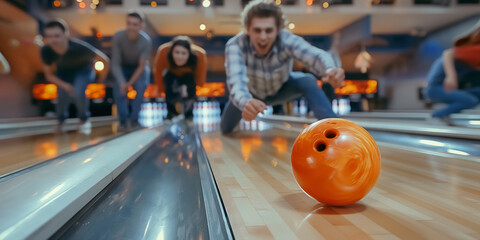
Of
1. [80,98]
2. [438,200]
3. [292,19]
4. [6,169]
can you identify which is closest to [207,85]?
[292,19]

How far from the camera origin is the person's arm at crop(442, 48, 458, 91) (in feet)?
10.6

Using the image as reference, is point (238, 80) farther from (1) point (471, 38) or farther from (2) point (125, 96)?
(1) point (471, 38)

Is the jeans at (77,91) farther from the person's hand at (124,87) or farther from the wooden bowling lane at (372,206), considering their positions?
the wooden bowling lane at (372,206)

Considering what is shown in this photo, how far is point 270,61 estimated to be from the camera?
250cm

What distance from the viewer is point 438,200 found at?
98 cm

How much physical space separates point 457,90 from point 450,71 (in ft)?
1.47

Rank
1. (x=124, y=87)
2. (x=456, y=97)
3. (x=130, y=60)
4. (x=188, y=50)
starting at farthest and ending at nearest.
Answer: (x=188, y=50) < (x=130, y=60) < (x=124, y=87) < (x=456, y=97)

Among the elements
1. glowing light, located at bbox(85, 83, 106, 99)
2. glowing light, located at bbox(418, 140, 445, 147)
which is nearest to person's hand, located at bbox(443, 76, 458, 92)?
glowing light, located at bbox(418, 140, 445, 147)

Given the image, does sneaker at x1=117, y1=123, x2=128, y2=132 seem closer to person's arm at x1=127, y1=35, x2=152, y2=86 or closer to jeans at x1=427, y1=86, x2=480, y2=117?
person's arm at x1=127, y1=35, x2=152, y2=86

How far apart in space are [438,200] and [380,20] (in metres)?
8.44

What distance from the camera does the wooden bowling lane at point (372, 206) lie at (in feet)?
2.47

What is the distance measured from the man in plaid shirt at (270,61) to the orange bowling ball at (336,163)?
105 cm

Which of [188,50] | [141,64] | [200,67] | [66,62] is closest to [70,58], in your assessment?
[66,62]

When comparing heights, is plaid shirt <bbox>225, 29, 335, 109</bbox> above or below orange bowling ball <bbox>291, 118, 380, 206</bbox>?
above
